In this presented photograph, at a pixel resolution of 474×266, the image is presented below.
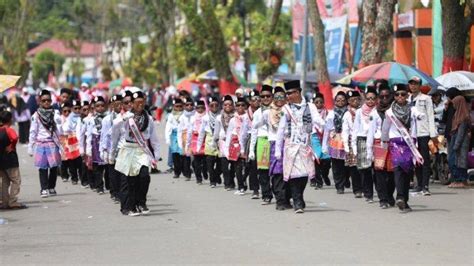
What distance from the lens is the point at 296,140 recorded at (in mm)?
16297

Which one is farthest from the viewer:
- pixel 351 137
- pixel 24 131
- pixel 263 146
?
pixel 24 131

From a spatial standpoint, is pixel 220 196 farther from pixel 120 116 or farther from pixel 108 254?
pixel 108 254

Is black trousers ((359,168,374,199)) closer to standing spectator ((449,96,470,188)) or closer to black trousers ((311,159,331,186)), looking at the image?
standing spectator ((449,96,470,188))

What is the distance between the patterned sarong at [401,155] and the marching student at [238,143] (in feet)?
13.5

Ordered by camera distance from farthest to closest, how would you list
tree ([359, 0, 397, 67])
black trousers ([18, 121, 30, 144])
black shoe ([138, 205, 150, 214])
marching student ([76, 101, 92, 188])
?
black trousers ([18, 121, 30, 144]) < tree ([359, 0, 397, 67]) < marching student ([76, 101, 92, 188]) < black shoe ([138, 205, 150, 214])

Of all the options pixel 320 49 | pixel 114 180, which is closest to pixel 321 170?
pixel 114 180

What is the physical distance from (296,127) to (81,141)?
6.47 meters

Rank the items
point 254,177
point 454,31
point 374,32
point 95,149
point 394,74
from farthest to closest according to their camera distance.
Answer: point 374,32 < point 454,31 < point 394,74 < point 95,149 < point 254,177

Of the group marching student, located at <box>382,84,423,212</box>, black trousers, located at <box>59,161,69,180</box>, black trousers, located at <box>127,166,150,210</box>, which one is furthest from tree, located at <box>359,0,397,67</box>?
black trousers, located at <box>127,166,150,210</box>

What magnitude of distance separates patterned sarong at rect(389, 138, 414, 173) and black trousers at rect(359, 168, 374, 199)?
5.32 ft

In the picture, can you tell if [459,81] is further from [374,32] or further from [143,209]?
[143,209]

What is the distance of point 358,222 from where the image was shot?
14.9 m

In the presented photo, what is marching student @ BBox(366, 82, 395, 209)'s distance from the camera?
1652 centimetres

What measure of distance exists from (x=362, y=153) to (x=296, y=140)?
1.99 m
